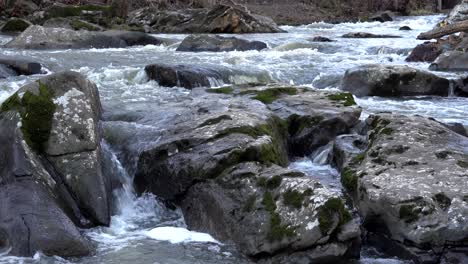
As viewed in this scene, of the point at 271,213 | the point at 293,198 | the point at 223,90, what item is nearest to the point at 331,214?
the point at 293,198

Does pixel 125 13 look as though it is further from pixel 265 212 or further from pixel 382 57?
pixel 265 212

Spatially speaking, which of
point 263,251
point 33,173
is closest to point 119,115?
point 33,173

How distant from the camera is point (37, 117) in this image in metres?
6.95

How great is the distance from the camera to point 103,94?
12.1m

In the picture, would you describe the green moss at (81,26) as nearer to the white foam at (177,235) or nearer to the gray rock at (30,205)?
the gray rock at (30,205)

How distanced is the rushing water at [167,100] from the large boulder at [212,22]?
3004mm

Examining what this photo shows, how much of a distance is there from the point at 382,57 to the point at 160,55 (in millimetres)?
6599

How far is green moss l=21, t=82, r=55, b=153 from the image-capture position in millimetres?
6734

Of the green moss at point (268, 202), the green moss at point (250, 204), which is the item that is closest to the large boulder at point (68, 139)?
the green moss at point (250, 204)

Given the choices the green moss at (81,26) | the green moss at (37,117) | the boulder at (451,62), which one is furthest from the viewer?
the green moss at (81,26)

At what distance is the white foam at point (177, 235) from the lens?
6.09m

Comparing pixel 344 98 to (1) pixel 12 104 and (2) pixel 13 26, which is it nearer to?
(1) pixel 12 104

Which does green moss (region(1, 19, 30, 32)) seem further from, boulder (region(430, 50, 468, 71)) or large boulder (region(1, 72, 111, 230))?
large boulder (region(1, 72, 111, 230))

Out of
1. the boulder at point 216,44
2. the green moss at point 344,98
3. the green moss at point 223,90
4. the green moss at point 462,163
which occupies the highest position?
the green moss at point 223,90
